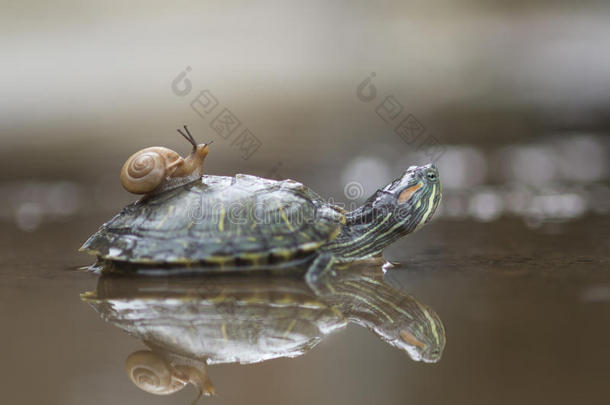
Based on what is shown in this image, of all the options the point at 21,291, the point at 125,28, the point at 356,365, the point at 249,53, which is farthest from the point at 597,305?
the point at 125,28

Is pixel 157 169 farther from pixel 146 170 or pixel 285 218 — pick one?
pixel 285 218

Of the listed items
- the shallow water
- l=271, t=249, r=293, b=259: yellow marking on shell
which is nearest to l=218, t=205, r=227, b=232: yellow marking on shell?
l=271, t=249, r=293, b=259: yellow marking on shell

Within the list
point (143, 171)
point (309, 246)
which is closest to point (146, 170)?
point (143, 171)

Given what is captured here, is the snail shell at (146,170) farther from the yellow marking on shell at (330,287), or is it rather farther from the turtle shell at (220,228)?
the yellow marking on shell at (330,287)

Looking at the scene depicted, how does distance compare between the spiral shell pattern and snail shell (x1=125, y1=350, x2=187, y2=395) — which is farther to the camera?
the spiral shell pattern

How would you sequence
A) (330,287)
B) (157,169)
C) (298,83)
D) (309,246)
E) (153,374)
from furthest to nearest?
1. (298,83)
2. (157,169)
3. (309,246)
4. (330,287)
5. (153,374)

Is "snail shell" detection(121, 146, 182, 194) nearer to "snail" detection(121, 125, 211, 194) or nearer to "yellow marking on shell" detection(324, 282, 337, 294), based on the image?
"snail" detection(121, 125, 211, 194)

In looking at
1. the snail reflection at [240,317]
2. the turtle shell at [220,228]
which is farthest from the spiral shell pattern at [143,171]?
the snail reflection at [240,317]

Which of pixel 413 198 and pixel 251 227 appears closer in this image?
Result: pixel 251 227
